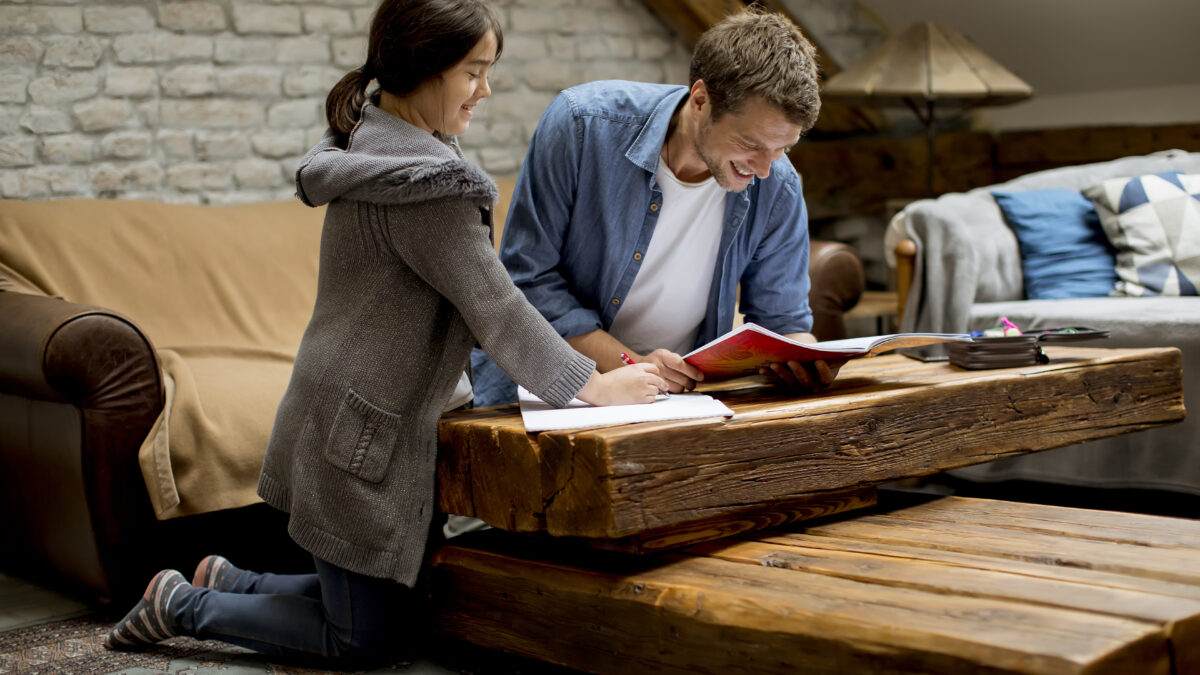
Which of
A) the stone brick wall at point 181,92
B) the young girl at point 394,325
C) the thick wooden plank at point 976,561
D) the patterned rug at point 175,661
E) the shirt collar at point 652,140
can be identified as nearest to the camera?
the thick wooden plank at point 976,561

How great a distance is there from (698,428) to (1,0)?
104 inches

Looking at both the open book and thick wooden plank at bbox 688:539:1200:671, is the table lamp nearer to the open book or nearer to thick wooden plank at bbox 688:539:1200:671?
the open book

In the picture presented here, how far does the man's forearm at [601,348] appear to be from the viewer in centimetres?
195

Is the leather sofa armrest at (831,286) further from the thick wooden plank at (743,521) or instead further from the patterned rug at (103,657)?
the patterned rug at (103,657)

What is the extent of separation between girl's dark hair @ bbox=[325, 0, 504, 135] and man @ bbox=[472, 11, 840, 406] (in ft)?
1.22

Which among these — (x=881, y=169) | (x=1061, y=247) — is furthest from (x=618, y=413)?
(x=881, y=169)

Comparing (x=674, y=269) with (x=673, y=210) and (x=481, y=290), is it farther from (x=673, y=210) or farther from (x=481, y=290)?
(x=481, y=290)

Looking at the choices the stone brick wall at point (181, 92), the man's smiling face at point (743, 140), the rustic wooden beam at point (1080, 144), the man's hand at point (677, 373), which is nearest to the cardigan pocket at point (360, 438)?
the man's hand at point (677, 373)

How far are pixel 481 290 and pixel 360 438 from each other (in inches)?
11.5

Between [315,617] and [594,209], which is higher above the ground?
[594,209]

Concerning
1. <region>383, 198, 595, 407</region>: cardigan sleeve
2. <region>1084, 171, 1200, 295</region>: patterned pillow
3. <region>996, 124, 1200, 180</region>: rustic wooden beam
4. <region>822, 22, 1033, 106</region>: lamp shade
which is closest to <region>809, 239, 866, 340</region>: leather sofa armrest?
<region>1084, 171, 1200, 295</region>: patterned pillow

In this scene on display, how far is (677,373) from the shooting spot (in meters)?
1.85

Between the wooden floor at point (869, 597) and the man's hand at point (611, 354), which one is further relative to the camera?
the man's hand at point (611, 354)

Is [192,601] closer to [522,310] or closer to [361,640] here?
[361,640]
